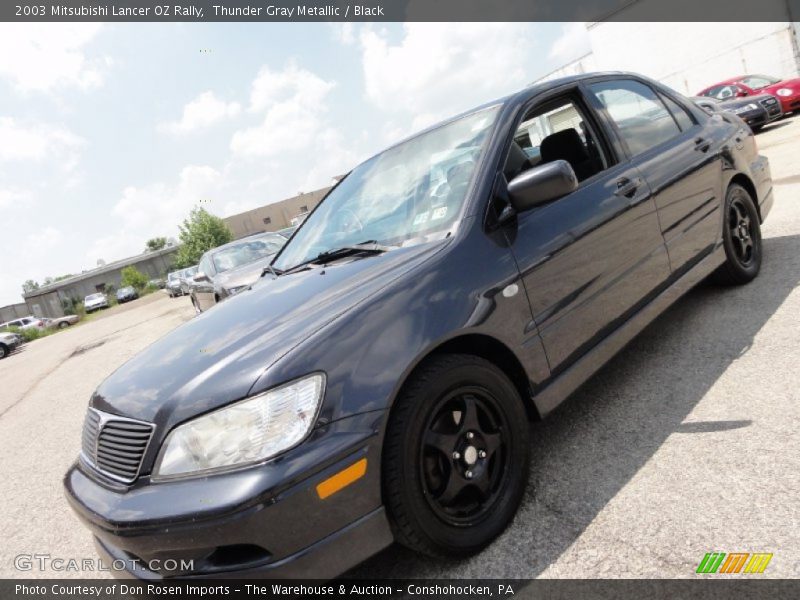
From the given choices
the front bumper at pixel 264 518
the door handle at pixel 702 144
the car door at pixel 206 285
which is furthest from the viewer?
the car door at pixel 206 285

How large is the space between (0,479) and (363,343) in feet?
15.0

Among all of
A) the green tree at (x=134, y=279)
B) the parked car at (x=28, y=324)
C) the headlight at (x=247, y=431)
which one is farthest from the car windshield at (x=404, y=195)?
the green tree at (x=134, y=279)

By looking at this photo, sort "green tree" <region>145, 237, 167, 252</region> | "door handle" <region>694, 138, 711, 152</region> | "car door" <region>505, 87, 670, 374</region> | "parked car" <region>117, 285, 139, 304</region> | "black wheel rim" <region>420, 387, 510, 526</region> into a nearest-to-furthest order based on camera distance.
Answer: "black wheel rim" <region>420, 387, 510, 526</region> < "car door" <region>505, 87, 670, 374</region> < "door handle" <region>694, 138, 711, 152</region> < "parked car" <region>117, 285, 139, 304</region> < "green tree" <region>145, 237, 167, 252</region>

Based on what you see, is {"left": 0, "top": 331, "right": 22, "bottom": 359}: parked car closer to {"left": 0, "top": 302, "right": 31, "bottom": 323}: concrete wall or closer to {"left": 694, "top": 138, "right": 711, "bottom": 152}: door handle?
{"left": 694, "top": 138, "right": 711, "bottom": 152}: door handle

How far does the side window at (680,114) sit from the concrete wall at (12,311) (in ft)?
235

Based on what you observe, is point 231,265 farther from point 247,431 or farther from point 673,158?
point 247,431

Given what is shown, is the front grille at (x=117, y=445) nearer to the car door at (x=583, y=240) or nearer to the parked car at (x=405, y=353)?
the parked car at (x=405, y=353)

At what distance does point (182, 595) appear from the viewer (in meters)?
1.67

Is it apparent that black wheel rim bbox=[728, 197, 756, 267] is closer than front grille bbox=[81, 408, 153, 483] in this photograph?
No

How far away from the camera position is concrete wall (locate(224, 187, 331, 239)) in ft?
234

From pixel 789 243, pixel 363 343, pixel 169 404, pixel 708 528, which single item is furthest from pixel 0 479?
pixel 789 243

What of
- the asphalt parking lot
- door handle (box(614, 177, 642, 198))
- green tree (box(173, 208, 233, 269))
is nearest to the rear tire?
the asphalt parking lot

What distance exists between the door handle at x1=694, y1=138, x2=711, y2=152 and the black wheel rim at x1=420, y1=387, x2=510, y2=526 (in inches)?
103

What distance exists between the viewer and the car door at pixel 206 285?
809 cm
